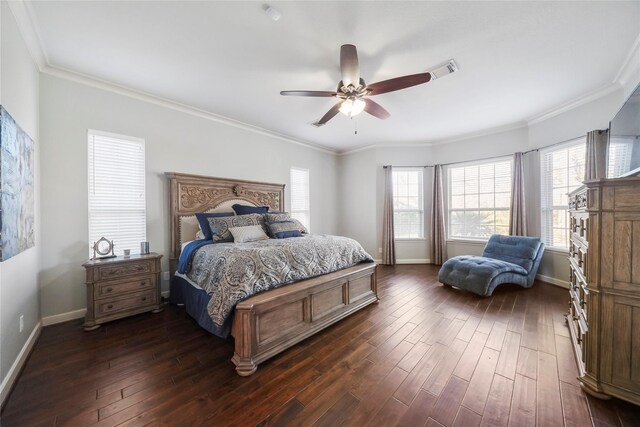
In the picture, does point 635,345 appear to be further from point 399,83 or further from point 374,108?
point 374,108

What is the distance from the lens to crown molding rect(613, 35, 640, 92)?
2.29 metres

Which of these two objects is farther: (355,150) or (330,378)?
(355,150)

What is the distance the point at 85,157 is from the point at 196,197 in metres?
1.24

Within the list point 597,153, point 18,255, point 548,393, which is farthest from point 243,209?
point 597,153

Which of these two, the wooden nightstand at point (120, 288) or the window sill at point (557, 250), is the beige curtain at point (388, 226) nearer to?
the window sill at point (557, 250)

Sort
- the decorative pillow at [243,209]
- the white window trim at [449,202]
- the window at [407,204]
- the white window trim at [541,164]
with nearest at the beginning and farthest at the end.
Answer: the white window trim at [541,164] < the decorative pillow at [243,209] < the white window trim at [449,202] < the window at [407,204]

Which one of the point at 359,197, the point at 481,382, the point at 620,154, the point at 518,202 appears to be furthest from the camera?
the point at 359,197

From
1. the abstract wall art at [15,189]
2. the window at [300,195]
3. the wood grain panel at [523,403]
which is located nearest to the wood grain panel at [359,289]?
the wood grain panel at [523,403]

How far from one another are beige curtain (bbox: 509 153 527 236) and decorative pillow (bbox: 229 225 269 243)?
4246 millimetres

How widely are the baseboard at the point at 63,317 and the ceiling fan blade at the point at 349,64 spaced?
12.4ft

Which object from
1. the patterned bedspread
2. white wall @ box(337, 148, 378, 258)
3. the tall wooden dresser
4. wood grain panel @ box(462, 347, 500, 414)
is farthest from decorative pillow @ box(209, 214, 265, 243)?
the tall wooden dresser

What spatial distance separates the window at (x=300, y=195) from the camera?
506 cm

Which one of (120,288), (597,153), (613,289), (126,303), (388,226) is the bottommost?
(126,303)

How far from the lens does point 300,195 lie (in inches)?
205
